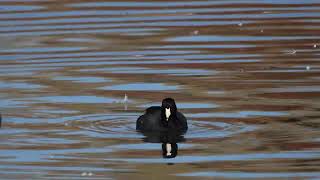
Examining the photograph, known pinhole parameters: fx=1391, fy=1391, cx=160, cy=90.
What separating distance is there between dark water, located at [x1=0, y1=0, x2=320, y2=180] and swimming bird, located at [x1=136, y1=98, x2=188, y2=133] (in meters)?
0.20

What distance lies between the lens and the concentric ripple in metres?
14.9

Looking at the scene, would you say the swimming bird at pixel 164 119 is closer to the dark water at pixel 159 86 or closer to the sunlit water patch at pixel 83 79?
the dark water at pixel 159 86

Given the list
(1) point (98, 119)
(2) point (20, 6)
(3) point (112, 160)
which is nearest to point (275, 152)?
(3) point (112, 160)

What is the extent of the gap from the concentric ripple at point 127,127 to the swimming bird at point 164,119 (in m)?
0.11

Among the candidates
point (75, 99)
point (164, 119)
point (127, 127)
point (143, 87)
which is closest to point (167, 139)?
point (164, 119)

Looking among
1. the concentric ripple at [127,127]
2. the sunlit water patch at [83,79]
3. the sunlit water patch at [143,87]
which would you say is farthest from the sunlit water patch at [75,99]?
the sunlit water patch at [83,79]

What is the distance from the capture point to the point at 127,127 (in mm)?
15461

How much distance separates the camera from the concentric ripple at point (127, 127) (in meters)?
14.9

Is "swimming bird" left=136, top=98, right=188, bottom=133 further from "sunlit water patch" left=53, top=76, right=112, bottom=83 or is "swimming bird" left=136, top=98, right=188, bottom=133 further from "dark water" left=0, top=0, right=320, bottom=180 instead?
"sunlit water patch" left=53, top=76, right=112, bottom=83

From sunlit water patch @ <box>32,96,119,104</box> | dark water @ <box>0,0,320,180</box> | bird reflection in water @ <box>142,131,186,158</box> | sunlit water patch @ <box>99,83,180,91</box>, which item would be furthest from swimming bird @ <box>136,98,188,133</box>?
sunlit water patch @ <box>99,83,180,91</box>

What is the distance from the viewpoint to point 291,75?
18.1m

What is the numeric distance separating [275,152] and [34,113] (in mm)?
3486

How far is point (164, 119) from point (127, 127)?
43 centimetres

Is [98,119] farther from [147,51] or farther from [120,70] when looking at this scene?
[147,51]
